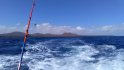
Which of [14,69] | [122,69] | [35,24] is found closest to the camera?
[35,24]

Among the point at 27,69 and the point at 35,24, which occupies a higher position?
the point at 35,24

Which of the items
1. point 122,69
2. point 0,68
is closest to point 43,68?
point 0,68

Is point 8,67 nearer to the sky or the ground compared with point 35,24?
nearer to the ground

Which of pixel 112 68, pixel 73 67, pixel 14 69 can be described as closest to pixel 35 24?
pixel 14 69

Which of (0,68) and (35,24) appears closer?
(35,24)

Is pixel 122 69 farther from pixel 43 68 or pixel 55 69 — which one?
pixel 43 68

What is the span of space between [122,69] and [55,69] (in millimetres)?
4839

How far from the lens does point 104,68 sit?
12.9 metres

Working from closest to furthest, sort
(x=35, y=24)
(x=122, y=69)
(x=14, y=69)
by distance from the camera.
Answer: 1. (x=35, y=24)
2. (x=14, y=69)
3. (x=122, y=69)

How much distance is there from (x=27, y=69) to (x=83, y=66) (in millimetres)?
4135

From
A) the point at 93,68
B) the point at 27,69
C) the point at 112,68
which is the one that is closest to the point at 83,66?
the point at 93,68

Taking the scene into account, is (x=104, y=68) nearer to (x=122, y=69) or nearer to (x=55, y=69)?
(x=122, y=69)

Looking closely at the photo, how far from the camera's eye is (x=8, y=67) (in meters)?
12.2

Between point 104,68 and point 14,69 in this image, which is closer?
point 14,69
